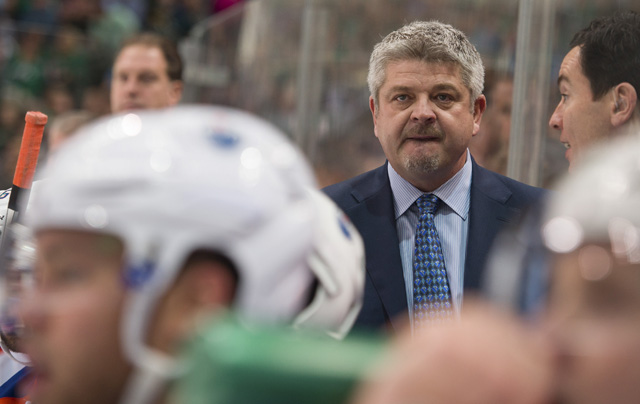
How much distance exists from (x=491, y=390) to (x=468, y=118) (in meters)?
2.03

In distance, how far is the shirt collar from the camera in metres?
2.62

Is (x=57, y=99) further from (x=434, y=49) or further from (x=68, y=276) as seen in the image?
(x=68, y=276)

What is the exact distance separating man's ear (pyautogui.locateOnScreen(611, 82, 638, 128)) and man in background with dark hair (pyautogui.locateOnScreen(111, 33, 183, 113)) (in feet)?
6.06

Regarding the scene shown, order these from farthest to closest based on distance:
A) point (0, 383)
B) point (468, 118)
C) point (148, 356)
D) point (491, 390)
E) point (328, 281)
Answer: point (468, 118) → point (0, 383) → point (328, 281) → point (148, 356) → point (491, 390)

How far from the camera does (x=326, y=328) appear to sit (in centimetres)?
116

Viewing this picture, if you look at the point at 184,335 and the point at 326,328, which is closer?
the point at 184,335

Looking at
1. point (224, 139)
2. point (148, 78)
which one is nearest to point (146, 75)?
point (148, 78)

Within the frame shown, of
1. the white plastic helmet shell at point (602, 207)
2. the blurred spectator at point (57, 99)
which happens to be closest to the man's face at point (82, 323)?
the white plastic helmet shell at point (602, 207)

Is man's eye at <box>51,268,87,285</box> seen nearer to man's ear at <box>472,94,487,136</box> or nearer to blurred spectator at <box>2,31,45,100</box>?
man's ear at <box>472,94,487,136</box>

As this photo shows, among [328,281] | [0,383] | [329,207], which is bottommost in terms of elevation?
[0,383]

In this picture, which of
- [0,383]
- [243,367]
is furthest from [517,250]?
[0,383]

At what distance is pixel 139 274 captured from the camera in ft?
3.24

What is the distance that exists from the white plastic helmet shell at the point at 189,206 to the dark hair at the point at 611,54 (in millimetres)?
1589

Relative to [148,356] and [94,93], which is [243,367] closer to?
[148,356]
